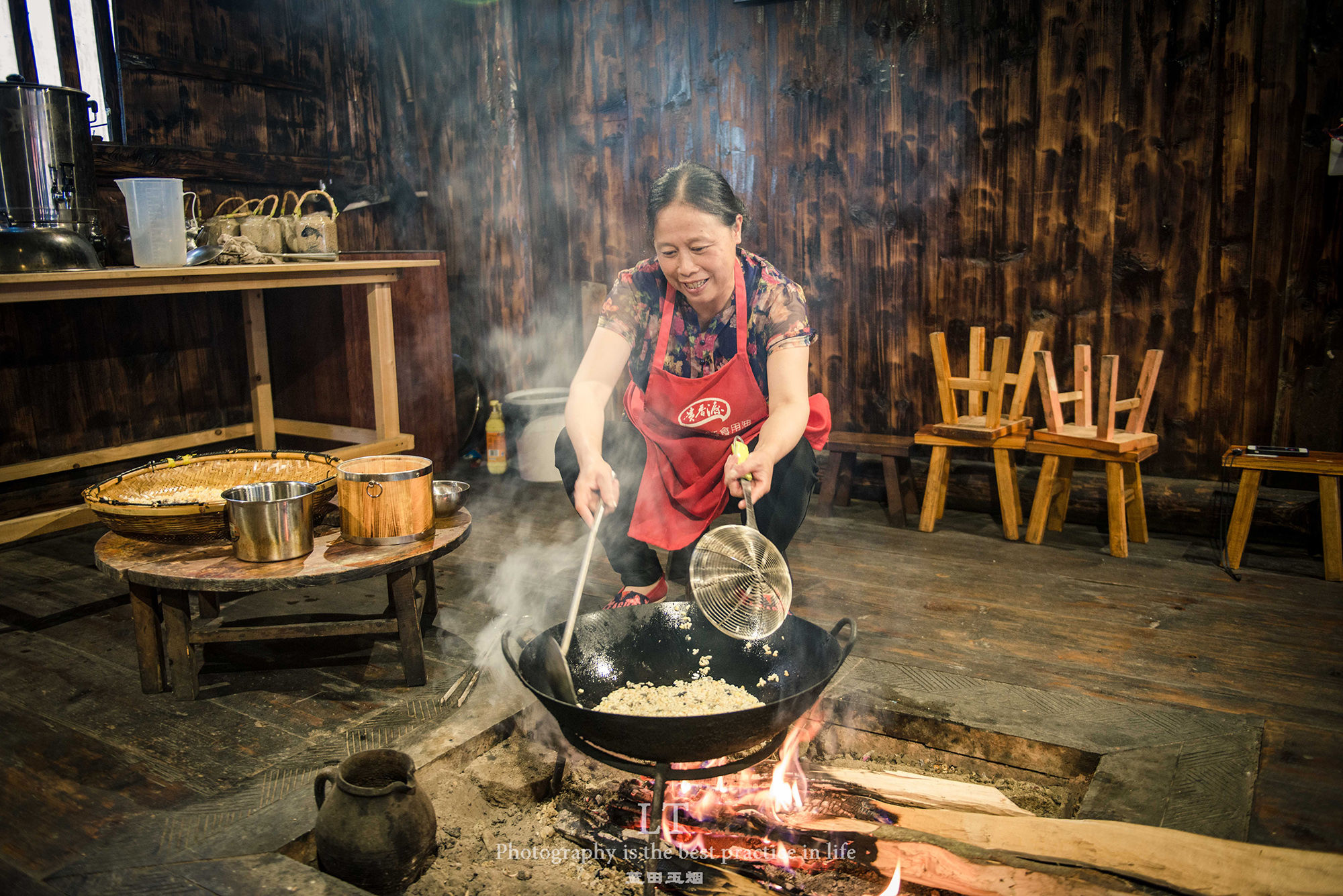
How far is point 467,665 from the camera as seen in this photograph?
2.92m

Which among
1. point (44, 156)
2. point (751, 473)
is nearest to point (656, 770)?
point (751, 473)

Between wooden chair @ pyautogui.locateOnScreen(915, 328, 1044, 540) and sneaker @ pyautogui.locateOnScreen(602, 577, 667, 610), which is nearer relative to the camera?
sneaker @ pyautogui.locateOnScreen(602, 577, 667, 610)

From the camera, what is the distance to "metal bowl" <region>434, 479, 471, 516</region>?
2.95 metres

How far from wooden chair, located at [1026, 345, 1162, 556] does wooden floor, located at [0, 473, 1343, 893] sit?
0.48 feet

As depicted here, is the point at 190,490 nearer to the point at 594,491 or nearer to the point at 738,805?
the point at 594,491

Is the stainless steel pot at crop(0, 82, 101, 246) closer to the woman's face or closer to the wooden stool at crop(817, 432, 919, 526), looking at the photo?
the woman's face

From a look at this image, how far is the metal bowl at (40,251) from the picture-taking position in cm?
344

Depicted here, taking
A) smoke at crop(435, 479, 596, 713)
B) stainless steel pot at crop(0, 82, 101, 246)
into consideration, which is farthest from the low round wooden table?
stainless steel pot at crop(0, 82, 101, 246)

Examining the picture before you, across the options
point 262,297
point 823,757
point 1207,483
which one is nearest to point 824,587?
point 823,757

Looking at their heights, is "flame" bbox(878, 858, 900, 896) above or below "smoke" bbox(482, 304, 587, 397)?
below

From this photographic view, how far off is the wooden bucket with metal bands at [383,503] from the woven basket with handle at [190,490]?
0.13m

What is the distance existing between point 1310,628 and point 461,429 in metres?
4.54

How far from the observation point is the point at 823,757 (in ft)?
8.25

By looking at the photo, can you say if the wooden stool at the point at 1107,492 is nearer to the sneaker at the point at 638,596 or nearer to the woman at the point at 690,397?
the woman at the point at 690,397
